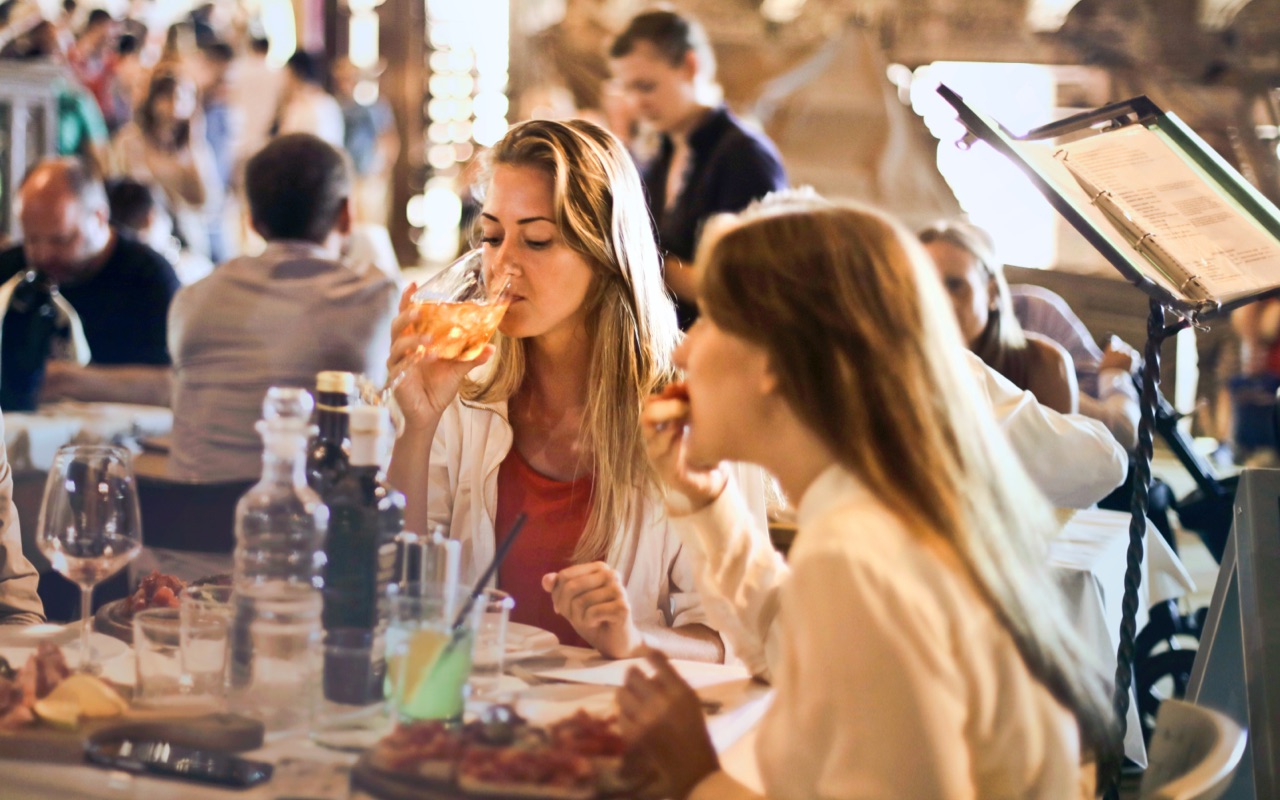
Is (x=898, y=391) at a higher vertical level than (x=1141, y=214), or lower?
lower

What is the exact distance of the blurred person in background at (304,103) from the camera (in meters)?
7.88

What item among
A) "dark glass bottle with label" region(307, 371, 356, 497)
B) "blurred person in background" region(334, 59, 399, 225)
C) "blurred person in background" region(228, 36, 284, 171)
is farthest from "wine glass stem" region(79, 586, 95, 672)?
"blurred person in background" region(334, 59, 399, 225)

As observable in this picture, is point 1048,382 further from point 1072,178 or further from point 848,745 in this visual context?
point 848,745

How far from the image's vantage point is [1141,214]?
6.80 feet

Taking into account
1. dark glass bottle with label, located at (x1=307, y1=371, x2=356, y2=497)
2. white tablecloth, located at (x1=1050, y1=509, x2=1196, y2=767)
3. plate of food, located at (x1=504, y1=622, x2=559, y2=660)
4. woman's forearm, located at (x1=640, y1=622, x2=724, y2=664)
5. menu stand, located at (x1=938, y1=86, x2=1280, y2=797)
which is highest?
menu stand, located at (x1=938, y1=86, x2=1280, y2=797)

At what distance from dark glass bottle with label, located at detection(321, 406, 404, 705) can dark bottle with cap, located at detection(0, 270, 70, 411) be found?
2611 millimetres

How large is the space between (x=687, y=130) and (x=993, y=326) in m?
1.38

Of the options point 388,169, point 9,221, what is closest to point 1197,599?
point 9,221

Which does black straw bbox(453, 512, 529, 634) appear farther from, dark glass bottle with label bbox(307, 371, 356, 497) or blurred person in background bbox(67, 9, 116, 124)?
blurred person in background bbox(67, 9, 116, 124)

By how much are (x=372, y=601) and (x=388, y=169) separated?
9.08 m

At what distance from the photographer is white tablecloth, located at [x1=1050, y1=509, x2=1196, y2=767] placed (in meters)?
2.41

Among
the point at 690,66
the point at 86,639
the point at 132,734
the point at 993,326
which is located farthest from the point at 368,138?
the point at 132,734

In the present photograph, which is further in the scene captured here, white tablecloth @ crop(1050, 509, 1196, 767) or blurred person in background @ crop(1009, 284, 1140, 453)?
blurred person in background @ crop(1009, 284, 1140, 453)

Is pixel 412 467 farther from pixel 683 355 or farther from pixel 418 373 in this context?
pixel 683 355
